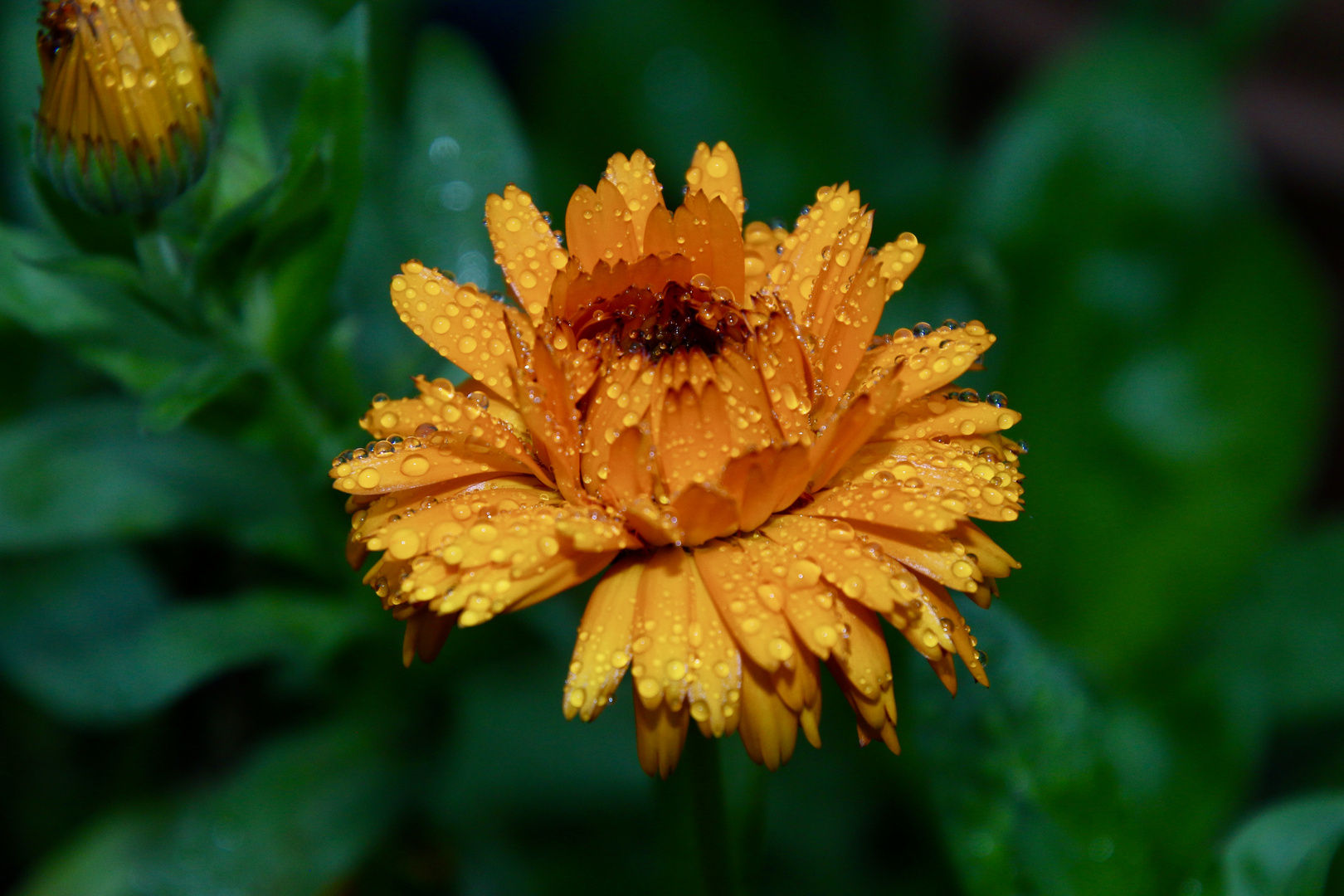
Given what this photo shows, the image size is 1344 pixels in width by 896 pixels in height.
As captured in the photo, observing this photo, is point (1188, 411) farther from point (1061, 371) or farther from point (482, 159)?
point (482, 159)

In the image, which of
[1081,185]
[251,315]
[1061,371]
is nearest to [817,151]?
[1081,185]

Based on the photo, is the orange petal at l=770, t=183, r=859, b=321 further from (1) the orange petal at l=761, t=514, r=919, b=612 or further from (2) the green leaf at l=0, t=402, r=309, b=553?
(2) the green leaf at l=0, t=402, r=309, b=553

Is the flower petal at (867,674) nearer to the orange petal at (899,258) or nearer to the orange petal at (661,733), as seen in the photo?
the orange petal at (661,733)

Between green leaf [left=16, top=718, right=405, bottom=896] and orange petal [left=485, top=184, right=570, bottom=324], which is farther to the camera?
green leaf [left=16, top=718, right=405, bottom=896]

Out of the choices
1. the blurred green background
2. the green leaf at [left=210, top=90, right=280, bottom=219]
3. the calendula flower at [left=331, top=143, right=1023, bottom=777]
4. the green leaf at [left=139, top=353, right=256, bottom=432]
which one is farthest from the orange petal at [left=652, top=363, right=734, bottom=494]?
the green leaf at [left=210, top=90, right=280, bottom=219]

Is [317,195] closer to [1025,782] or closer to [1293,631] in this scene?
[1025,782]

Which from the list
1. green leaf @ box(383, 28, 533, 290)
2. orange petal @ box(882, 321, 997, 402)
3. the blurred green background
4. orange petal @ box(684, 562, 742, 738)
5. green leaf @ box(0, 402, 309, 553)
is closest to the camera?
orange petal @ box(684, 562, 742, 738)

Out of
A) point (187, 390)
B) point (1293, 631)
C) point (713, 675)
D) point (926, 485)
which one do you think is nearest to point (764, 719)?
point (713, 675)
